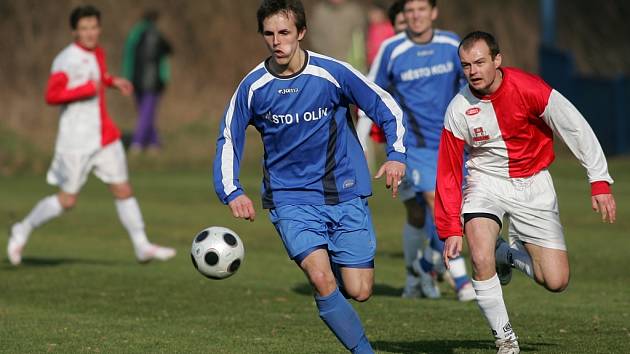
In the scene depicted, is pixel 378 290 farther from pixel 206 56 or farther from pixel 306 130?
pixel 206 56

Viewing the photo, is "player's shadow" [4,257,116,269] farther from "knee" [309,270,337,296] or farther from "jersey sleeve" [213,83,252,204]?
A: "knee" [309,270,337,296]

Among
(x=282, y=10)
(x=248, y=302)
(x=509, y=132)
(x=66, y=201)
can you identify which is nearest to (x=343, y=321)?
(x=509, y=132)

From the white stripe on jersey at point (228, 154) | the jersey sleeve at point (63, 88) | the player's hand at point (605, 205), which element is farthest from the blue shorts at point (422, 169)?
the jersey sleeve at point (63, 88)

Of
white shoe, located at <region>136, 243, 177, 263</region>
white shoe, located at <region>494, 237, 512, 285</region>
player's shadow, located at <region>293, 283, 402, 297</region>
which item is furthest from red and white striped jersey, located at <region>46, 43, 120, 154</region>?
white shoe, located at <region>494, 237, 512, 285</region>

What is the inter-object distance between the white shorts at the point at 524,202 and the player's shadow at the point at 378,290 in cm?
287

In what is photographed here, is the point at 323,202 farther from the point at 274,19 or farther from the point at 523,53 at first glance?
the point at 523,53

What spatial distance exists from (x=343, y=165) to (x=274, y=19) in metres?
0.94

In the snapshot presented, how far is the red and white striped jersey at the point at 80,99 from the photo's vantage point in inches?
486

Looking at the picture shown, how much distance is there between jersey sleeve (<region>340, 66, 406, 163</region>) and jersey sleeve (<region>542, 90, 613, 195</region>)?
35.6 inches

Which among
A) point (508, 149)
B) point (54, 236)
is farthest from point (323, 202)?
point (54, 236)

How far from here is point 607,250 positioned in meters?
13.4

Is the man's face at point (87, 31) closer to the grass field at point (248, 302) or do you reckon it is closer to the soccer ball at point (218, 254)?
the grass field at point (248, 302)

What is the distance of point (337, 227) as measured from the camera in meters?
7.54

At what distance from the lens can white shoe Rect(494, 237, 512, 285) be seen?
835 cm
